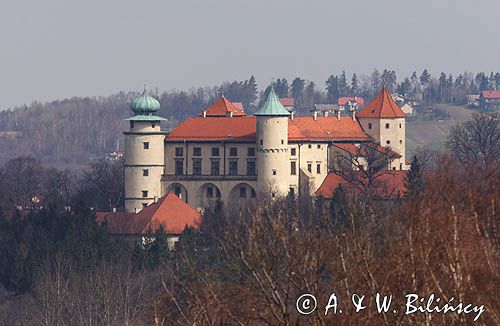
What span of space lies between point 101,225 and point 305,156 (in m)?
20.6

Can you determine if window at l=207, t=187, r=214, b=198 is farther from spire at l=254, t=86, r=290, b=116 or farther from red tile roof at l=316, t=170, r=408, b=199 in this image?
red tile roof at l=316, t=170, r=408, b=199

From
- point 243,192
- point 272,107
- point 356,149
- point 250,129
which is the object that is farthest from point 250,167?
point 356,149

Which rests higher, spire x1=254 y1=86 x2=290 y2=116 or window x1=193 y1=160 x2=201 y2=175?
spire x1=254 y1=86 x2=290 y2=116

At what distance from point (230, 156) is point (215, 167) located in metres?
0.94

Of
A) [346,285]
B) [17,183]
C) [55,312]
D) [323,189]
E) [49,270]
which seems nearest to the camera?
[346,285]

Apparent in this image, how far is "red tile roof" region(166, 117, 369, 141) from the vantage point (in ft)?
313

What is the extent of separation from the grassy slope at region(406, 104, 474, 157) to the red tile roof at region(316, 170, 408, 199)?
67864 mm

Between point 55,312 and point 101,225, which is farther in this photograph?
point 101,225

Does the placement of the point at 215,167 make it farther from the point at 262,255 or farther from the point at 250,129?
the point at 262,255

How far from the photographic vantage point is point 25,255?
229ft

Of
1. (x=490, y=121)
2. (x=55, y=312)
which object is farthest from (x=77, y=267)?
(x=490, y=121)

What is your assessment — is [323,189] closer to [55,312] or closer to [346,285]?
[55,312]

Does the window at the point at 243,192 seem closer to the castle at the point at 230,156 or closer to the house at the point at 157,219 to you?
the castle at the point at 230,156

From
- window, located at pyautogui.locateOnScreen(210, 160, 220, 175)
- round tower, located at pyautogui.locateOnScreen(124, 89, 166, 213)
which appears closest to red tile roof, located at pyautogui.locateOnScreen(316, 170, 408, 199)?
window, located at pyautogui.locateOnScreen(210, 160, 220, 175)
